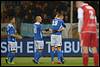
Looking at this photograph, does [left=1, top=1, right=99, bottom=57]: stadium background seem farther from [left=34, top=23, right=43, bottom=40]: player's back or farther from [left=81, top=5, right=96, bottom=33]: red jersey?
[left=81, top=5, right=96, bottom=33]: red jersey

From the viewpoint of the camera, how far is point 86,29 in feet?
48.9

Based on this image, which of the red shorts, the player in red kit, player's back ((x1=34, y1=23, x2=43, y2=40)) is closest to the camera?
the player in red kit

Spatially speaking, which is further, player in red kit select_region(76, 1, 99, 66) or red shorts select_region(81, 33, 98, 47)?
red shorts select_region(81, 33, 98, 47)

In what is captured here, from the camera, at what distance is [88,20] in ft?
48.9

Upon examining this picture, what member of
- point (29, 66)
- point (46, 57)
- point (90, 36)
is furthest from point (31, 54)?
point (90, 36)

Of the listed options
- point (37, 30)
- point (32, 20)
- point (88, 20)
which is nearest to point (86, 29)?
point (88, 20)

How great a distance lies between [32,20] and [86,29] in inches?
472

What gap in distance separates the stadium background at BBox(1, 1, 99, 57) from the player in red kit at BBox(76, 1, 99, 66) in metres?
10.7

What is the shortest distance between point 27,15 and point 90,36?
12.4 m

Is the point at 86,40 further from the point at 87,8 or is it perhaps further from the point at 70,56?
the point at 70,56

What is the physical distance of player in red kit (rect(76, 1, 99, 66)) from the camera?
14820 mm

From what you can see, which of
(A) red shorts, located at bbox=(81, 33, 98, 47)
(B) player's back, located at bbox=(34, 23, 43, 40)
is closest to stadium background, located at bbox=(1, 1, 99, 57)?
(B) player's back, located at bbox=(34, 23, 43, 40)

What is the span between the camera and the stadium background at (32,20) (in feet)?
84.3

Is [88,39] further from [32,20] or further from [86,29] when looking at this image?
[32,20]
